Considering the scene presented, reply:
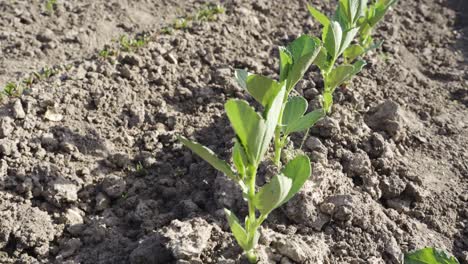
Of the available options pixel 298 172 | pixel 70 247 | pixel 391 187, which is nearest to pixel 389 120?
pixel 391 187

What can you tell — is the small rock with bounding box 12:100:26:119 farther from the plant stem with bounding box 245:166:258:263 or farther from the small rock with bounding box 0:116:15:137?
the plant stem with bounding box 245:166:258:263

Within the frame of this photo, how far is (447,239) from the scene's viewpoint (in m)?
2.88

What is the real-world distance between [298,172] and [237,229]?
32 cm

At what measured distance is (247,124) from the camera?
6.68 feet

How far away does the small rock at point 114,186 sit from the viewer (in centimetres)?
292

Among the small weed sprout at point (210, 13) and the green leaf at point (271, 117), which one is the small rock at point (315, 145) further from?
the small weed sprout at point (210, 13)

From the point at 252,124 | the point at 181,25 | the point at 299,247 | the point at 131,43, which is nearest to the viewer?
the point at 252,124

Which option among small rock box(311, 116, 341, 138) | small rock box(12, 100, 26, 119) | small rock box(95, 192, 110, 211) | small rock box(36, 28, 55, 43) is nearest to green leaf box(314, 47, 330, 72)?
small rock box(311, 116, 341, 138)

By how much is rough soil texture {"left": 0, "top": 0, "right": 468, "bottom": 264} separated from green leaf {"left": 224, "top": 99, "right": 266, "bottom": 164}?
1.75ft

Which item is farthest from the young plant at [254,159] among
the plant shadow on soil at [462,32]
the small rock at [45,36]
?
the small rock at [45,36]

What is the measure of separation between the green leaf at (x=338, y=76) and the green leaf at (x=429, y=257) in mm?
1230

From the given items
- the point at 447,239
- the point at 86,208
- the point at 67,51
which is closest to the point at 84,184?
the point at 86,208

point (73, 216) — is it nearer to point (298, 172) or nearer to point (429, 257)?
point (298, 172)

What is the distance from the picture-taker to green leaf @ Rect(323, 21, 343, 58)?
116 inches
